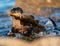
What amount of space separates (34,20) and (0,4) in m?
0.27

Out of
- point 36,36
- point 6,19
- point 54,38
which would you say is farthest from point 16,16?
point 54,38

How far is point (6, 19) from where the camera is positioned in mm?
1373

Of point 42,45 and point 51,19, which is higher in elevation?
point 51,19

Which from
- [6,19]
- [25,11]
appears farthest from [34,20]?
[6,19]

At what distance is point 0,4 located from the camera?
1.38 meters

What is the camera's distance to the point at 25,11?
4.57 ft

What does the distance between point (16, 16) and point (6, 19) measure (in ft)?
0.25

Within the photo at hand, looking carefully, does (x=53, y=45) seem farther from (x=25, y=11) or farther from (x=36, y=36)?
(x=25, y=11)

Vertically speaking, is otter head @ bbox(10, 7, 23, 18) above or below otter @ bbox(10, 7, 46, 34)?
above

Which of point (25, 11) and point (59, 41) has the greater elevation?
point (25, 11)

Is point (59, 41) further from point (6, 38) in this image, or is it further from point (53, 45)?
point (6, 38)

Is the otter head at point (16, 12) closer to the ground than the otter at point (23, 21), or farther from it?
farther from it

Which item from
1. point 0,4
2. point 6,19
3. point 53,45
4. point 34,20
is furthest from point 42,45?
point 0,4

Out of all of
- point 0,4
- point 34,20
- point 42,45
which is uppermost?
point 0,4
